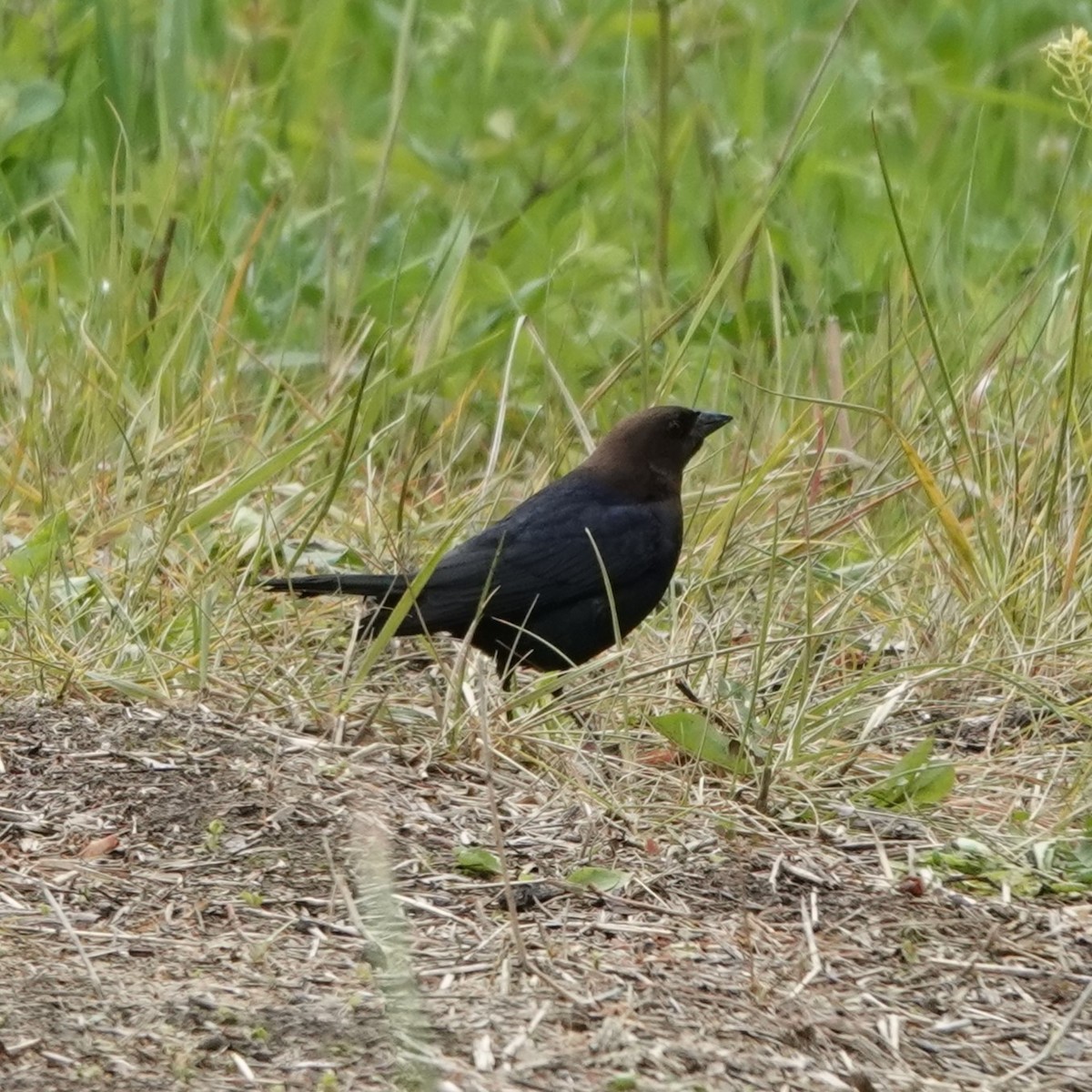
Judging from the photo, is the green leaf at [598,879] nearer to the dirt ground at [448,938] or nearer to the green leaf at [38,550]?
the dirt ground at [448,938]

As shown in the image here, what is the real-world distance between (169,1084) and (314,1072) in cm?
16

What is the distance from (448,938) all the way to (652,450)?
212cm

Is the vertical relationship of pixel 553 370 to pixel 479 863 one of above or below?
above

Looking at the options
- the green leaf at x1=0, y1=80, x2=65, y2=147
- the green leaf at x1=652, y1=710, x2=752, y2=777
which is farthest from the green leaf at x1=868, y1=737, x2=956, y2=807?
the green leaf at x1=0, y1=80, x2=65, y2=147

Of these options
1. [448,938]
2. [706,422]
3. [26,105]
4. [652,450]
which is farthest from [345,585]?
[26,105]

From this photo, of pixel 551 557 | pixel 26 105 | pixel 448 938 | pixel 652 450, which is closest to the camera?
pixel 448 938

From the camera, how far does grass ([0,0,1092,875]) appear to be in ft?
11.8

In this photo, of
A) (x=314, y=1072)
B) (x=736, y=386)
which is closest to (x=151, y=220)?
(x=736, y=386)

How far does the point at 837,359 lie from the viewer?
502 cm

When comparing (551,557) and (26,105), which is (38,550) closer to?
(551,557)

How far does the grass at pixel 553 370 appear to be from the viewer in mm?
3602

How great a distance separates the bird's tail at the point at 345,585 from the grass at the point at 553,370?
8cm

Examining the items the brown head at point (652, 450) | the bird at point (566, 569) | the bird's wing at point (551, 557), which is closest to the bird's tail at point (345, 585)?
the bird at point (566, 569)

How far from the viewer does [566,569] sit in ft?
14.5
